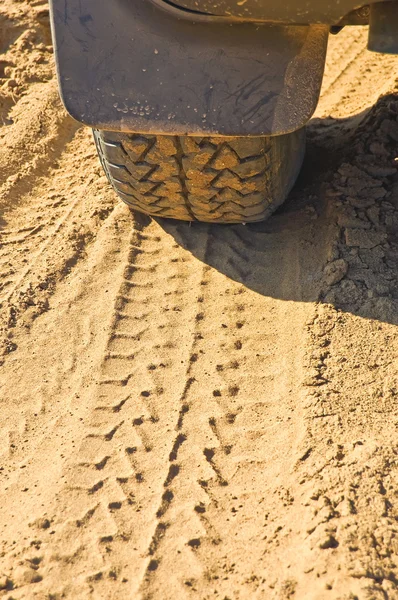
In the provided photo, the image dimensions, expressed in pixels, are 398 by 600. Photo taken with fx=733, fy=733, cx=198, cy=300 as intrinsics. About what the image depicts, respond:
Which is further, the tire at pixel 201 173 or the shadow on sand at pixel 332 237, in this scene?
the shadow on sand at pixel 332 237

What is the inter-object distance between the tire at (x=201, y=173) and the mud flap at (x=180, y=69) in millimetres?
289

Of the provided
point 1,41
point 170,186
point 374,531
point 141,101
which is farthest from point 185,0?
point 1,41

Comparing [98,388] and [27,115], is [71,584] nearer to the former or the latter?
[98,388]

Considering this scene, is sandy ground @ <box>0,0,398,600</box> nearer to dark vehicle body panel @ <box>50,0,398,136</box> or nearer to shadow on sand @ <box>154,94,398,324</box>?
shadow on sand @ <box>154,94,398,324</box>

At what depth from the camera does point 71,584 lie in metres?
2.03

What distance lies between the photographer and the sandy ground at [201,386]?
6.72 feet

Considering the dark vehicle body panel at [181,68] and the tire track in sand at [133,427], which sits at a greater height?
the dark vehicle body panel at [181,68]

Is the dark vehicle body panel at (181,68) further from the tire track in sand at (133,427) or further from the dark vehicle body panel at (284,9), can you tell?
the tire track in sand at (133,427)

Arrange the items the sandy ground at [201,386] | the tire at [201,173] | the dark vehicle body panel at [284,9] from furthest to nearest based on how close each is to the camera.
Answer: the tire at [201,173], the sandy ground at [201,386], the dark vehicle body panel at [284,9]

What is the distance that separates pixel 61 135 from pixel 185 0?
1.87m

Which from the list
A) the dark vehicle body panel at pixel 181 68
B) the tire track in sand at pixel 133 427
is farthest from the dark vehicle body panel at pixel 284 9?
the tire track in sand at pixel 133 427

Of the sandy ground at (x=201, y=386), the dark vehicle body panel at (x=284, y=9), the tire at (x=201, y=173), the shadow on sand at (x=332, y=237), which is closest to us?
the dark vehicle body panel at (x=284, y=9)

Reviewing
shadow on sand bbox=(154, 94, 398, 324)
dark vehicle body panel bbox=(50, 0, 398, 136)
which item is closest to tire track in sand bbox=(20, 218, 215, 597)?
shadow on sand bbox=(154, 94, 398, 324)

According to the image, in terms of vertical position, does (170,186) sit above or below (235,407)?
above
